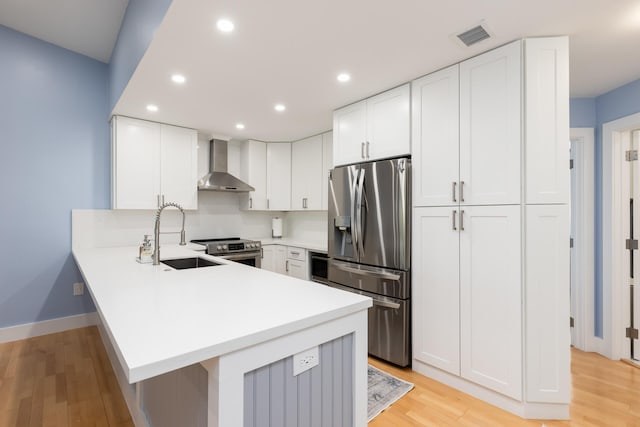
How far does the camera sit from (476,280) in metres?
2.10

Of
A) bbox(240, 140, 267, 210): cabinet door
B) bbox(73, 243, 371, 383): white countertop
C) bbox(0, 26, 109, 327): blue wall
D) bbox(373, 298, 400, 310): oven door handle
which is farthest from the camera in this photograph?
bbox(240, 140, 267, 210): cabinet door

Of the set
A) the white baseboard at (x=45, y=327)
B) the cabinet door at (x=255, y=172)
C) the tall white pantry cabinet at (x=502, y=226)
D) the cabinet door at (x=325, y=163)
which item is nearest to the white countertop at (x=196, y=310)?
the tall white pantry cabinet at (x=502, y=226)

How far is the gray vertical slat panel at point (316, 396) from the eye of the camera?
1.19m

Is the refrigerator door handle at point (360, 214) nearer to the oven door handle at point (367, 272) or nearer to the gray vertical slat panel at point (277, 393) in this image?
the oven door handle at point (367, 272)

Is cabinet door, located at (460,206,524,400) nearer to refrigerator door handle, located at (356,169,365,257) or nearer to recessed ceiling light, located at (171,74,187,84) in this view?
refrigerator door handle, located at (356,169,365,257)

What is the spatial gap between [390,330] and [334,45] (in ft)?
7.24

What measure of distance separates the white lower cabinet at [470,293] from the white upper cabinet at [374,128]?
64 centimetres

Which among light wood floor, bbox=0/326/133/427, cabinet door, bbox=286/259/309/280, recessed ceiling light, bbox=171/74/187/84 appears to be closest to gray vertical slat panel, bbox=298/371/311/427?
light wood floor, bbox=0/326/133/427

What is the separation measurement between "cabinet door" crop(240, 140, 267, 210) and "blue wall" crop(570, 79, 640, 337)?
364cm

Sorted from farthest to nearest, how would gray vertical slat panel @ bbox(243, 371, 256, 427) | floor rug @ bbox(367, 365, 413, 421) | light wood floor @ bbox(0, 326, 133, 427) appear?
floor rug @ bbox(367, 365, 413, 421), light wood floor @ bbox(0, 326, 133, 427), gray vertical slat panel @ bbox(243, 371, 256, 427)

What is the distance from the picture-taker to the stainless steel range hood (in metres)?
3.88

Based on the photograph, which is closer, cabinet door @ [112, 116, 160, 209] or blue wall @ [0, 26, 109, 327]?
blue wall @ [0, 26, 109, 327]

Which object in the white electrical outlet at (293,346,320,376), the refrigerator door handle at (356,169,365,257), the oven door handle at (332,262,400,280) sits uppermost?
the refrigerator door handle at (356,169,365,257)

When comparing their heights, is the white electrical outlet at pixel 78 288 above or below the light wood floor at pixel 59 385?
above
